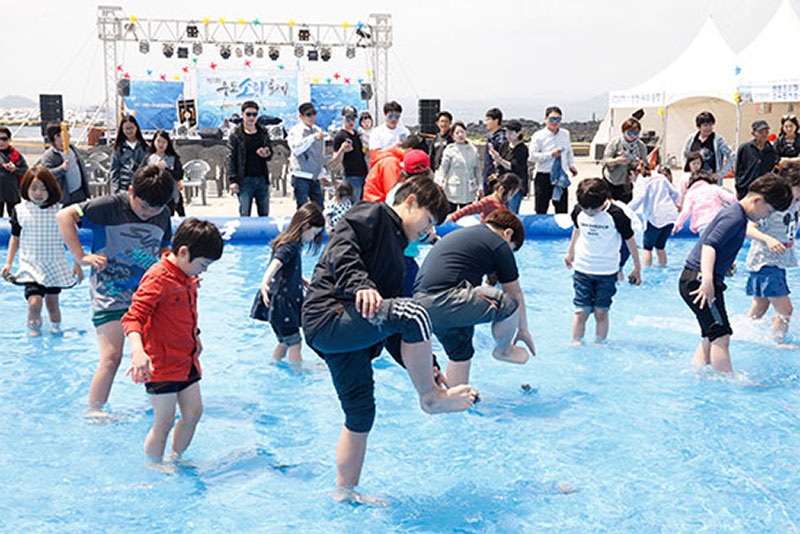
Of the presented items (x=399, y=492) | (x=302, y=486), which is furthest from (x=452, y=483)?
(x=302, y=486)

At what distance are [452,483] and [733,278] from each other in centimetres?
600

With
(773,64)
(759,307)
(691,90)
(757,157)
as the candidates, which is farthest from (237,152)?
(691,90)

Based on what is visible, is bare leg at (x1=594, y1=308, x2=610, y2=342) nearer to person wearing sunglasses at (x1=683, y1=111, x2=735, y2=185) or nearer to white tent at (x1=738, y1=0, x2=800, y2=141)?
person wearing sunglasses at (x1=683, y1=111, x2=735, y2=185)

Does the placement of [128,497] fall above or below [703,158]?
below

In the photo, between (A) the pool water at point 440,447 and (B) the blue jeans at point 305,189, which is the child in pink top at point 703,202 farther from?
(B) the blue jeans at point 305,189

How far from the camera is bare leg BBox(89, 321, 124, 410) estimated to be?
4.39m

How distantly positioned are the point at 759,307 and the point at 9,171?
27.8ft

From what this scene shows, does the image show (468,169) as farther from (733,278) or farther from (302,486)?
(302,486)

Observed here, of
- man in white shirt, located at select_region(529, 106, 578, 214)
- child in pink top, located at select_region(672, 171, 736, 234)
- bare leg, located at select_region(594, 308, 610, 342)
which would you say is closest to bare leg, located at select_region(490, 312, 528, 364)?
bare leg, located at select_region(594, 308, 610, 342)

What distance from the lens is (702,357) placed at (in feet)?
18.3

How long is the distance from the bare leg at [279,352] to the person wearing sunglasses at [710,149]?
20.5 ft

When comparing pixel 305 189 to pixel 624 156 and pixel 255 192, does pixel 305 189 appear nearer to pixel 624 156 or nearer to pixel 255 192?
pixel 255 192

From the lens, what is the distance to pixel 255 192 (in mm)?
10430

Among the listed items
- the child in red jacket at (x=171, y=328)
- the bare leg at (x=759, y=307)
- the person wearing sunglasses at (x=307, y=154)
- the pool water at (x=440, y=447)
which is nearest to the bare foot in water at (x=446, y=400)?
the pool water at (x=440, y=447)
